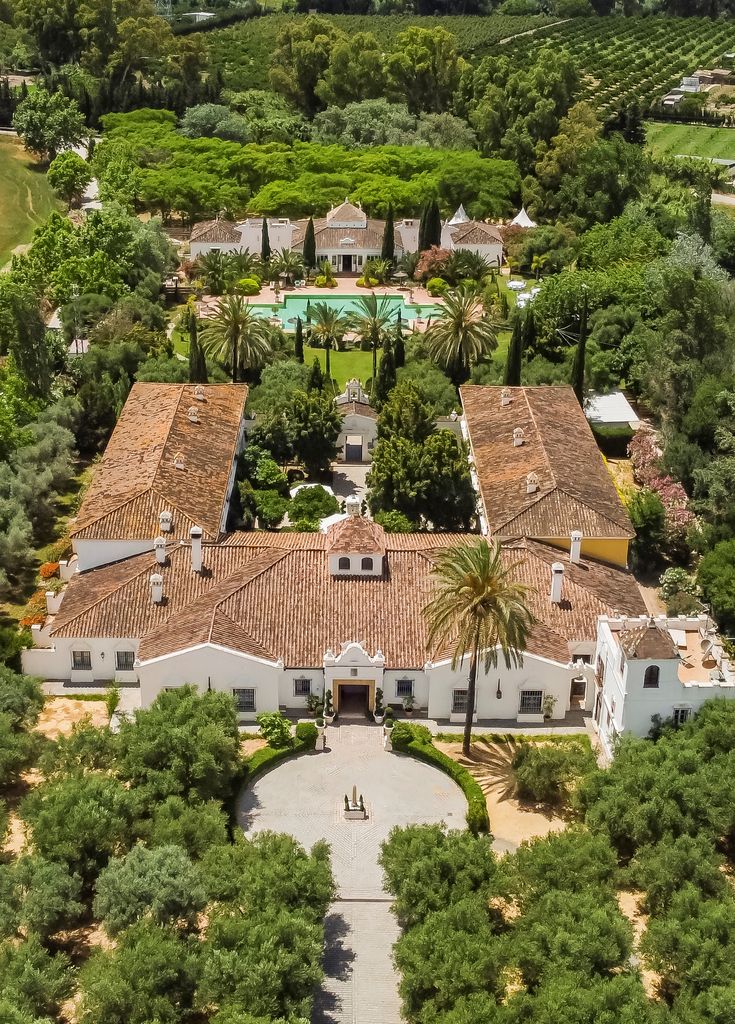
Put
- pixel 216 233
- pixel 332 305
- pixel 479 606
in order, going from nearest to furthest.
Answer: pixel 479 606 → pixel 332 305 → pixel 216 233

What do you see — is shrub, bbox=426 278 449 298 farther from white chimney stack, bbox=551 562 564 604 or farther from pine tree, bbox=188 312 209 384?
white chimney stack, bbox=551 562 564 604

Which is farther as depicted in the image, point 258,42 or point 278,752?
point 258,42

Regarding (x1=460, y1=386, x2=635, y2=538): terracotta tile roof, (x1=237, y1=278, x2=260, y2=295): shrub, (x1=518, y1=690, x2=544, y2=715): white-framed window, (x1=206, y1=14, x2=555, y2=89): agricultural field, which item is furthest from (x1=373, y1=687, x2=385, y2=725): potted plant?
(x1=206, y1=14, x2=555, y2=89): agricultural field

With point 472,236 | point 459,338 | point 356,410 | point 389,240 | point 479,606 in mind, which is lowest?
point 472,236

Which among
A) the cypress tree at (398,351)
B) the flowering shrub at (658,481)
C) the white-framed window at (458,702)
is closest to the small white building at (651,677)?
the white-framed window at (458,702)

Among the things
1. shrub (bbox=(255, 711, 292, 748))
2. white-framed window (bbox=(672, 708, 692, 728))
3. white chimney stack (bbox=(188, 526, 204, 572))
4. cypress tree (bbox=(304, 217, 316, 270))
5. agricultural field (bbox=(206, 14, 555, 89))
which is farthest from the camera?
agricultural field (bbox=(206, 14, 555, 89))

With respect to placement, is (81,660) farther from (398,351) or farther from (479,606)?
(398,351)

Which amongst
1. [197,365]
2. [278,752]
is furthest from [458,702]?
[197,365]

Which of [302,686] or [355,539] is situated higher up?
[355,539]

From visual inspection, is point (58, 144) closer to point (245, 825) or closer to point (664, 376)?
point (664, 376)
